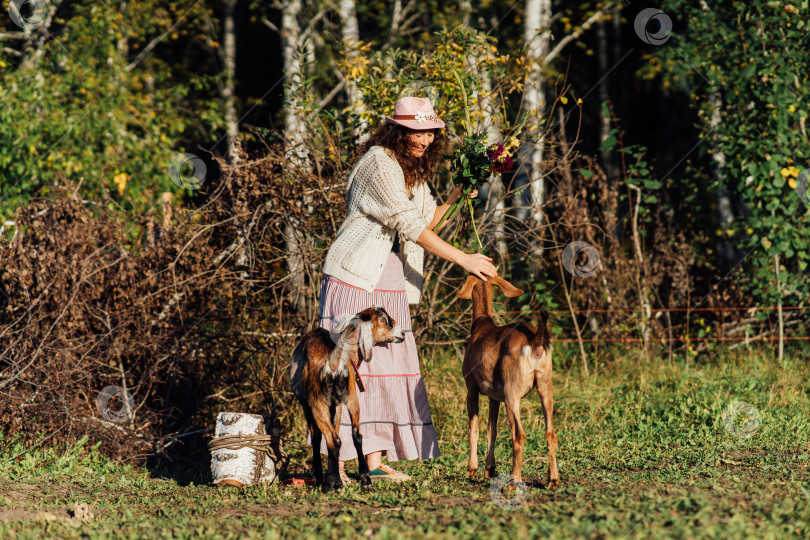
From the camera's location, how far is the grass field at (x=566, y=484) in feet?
12.4

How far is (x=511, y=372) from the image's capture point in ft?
14.9

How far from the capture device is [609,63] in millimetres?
20641

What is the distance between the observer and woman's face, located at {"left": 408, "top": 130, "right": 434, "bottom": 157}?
200 inches

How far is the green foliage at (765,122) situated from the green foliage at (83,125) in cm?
622

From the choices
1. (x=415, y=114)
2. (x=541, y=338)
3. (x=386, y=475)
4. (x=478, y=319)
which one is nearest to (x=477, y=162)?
(x=415, y=114)

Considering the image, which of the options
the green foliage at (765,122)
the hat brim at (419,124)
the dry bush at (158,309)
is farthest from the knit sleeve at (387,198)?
the green foliage at (765,122)

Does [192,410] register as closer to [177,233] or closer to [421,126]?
[177,233]

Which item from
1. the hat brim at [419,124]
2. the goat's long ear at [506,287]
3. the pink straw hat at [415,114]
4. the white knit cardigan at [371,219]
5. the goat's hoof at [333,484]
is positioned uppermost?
the pink straw hat at [415,114]

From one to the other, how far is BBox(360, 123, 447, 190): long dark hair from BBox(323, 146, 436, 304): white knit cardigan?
0.09 metres

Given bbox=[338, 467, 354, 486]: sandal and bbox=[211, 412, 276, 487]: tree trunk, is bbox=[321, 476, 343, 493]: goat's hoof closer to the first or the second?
bbox=[338, 467, 354, 486]: sandal

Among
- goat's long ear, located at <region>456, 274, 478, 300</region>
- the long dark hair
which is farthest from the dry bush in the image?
goat's long ear, located at <region>456, 274, 478, 300</region>

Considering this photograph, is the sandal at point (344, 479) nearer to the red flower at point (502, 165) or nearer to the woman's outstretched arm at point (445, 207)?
the woman's outstretched arm at point (445, 207)

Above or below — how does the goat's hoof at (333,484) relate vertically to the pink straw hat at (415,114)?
below

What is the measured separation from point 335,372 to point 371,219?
3.19 ft
